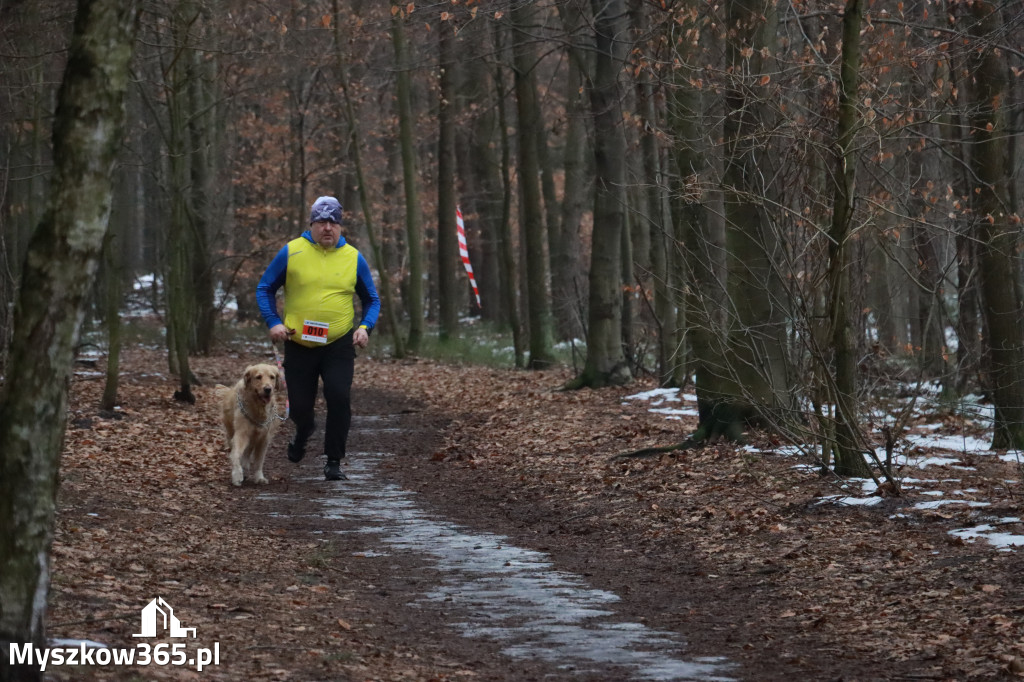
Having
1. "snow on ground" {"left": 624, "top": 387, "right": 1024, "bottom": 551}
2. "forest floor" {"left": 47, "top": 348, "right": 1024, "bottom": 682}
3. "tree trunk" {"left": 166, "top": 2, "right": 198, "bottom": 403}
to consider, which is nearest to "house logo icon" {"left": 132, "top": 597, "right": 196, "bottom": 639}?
"forest floor" {"left": 47, "top": 348, "right": 1024, "bottom": 682}

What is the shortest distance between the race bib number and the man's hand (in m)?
A: 0.12

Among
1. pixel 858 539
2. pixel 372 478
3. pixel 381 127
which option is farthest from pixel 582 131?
pixel 858 539

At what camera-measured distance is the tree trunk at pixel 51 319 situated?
4156 mm

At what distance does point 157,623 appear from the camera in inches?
216

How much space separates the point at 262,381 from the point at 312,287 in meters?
0.99

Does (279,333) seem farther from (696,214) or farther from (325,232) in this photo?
(696,214)

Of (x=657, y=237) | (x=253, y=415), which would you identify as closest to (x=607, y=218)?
(x=657, y=237)

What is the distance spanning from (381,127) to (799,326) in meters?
31.0

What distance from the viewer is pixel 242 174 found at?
37375 mm

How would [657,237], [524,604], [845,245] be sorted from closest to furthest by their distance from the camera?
[524,604] < [845,245] < [657,237]

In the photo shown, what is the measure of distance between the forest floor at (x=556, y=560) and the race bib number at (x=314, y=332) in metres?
1.39

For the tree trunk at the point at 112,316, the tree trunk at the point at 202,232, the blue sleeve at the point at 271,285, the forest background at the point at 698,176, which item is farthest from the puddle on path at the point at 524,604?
the tree trunk at the point at 202,232

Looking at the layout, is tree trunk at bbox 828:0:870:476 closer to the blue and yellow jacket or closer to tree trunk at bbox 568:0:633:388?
the blue and yellow jacket

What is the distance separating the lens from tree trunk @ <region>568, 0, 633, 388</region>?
56.3ft
